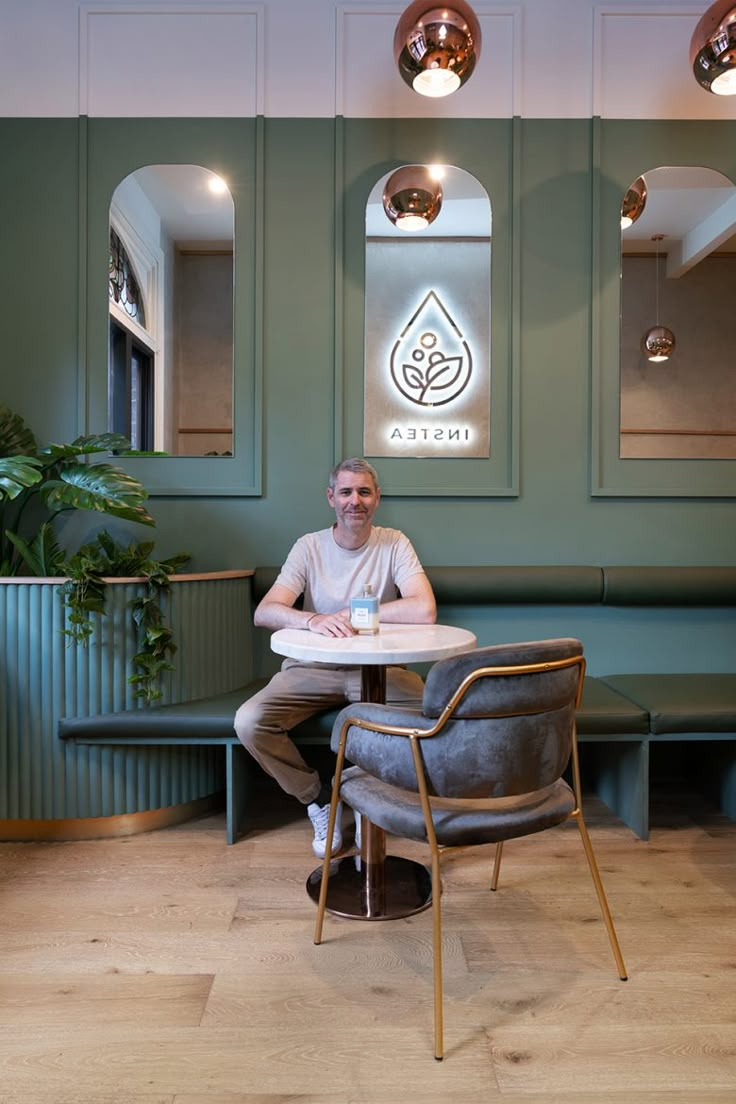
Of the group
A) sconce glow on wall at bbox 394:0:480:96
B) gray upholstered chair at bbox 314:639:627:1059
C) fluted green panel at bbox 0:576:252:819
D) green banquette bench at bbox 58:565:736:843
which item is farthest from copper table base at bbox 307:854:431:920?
sconce glow on wall at bbox 394:0:480:96

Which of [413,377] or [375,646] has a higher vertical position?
[413,377]

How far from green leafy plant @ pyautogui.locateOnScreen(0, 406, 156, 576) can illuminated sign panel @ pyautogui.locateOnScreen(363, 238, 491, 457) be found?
124 centimetres

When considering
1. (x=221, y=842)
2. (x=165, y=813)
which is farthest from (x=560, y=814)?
(x=165, y=813)

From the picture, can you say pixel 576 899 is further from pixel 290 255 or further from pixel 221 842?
pixel 290 255

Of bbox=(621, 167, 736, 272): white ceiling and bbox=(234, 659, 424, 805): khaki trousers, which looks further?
bbox=(621, 167, 736, 272): white ceiling

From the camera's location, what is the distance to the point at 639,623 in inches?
143

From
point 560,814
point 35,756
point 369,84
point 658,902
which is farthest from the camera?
point 369,84

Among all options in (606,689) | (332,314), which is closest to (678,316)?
(332,314)

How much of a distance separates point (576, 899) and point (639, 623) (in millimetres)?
1579

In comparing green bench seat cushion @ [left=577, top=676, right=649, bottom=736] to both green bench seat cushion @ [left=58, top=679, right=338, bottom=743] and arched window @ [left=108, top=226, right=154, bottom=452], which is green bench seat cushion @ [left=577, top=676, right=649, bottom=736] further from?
arched window @ [left=108, top=226, right=154, bottom=452]

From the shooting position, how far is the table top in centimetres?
208

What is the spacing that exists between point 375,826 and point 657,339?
8.86 feet

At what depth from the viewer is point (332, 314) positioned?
3.63 m

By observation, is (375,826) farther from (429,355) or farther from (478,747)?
(429,355)
